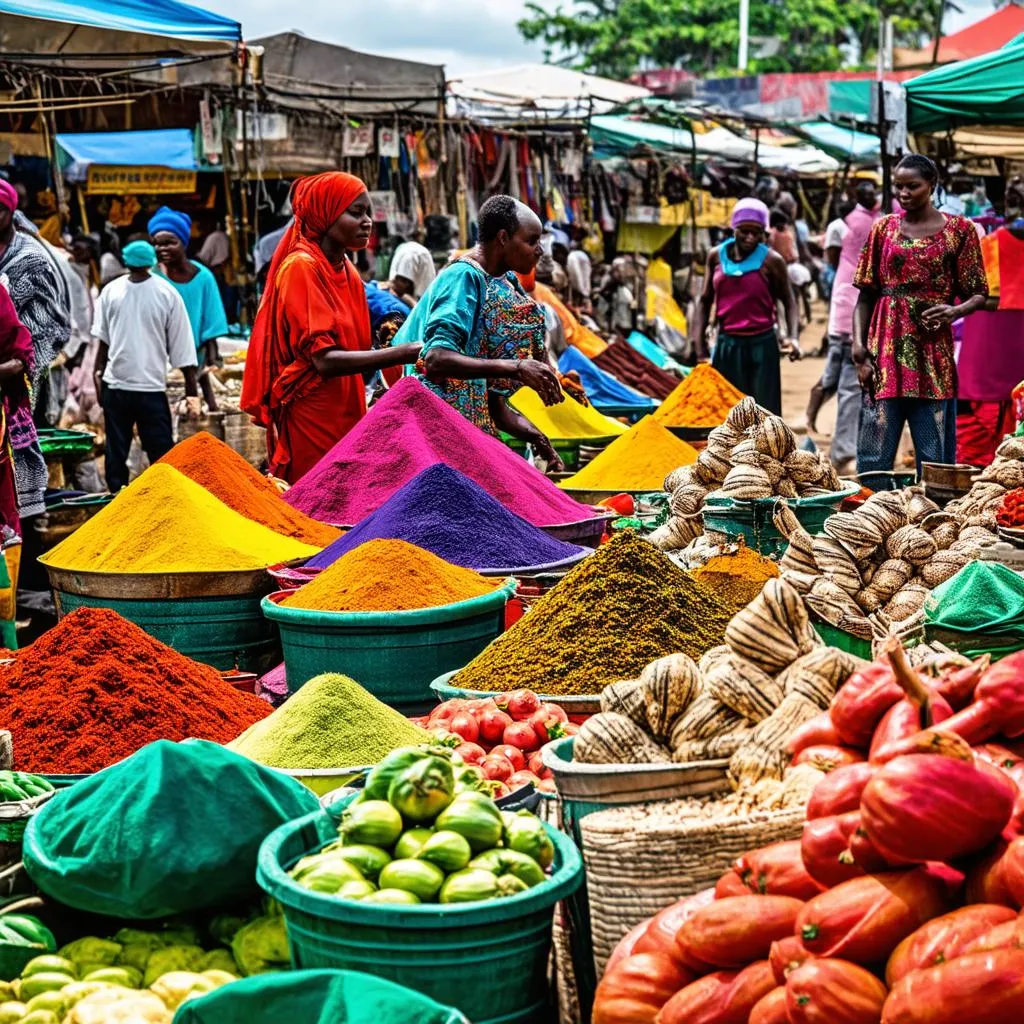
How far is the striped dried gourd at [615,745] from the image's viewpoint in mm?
2242

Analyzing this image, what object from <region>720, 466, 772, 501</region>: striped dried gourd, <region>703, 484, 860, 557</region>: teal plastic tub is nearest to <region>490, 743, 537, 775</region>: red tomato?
<region>703, 484, 860, 557</region>: teal plastic tub

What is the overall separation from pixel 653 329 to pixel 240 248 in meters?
5.67

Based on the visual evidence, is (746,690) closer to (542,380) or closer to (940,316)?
(542,380)

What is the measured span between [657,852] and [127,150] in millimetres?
9711

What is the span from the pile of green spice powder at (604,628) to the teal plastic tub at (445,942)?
0.91 meters

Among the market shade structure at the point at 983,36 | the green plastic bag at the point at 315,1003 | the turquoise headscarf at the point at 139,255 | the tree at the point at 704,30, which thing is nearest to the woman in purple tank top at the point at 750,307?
the turquoise headscarf at the point at 139,255

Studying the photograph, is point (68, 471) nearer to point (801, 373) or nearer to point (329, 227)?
point (329, 227)

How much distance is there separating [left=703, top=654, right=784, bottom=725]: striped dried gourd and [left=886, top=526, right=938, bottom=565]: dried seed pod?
1.49 meters

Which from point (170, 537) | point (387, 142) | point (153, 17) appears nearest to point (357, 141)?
point (387, 142)

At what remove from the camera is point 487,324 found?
15.4 ft

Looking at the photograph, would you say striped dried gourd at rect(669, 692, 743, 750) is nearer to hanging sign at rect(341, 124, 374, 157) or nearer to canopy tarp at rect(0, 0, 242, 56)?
→ canopy tarp at rect(0, 0, 242, 56)

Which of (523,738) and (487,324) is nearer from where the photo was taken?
(523,738)

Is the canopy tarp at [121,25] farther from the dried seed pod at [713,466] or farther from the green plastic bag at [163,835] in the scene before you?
the green plastic bag at [163,835]

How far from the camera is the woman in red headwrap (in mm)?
4727
